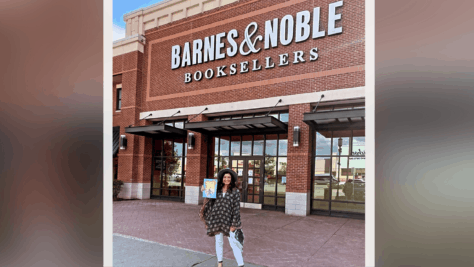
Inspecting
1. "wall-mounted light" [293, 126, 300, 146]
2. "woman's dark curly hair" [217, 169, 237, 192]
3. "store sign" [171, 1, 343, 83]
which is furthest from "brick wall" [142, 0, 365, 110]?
"woman's dark curly hair" [217, 169, 237, 192]

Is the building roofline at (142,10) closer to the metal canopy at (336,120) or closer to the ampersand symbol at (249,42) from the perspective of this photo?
the ampersand symbol at (249,42)

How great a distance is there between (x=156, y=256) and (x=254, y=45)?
9.10 metres

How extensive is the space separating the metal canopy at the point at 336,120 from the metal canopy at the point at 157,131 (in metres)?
6.17

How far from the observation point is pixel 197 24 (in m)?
13.1

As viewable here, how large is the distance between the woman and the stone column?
6.20 meters

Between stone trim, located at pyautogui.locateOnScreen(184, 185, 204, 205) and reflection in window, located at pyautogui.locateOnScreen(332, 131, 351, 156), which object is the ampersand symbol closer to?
reflection in window, located at pyautogui.locateOnScreen(332, 131, 351, 156)

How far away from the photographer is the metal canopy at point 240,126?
33.1ft

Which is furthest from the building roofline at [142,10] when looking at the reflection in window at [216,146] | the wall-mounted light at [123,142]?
the reflection in window at [216,146]

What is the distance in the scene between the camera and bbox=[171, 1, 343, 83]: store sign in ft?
33.8

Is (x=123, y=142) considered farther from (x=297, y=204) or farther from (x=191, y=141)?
(x=297, y=204)

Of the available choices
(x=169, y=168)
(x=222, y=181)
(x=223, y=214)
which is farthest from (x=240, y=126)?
(x=223, y=214)
